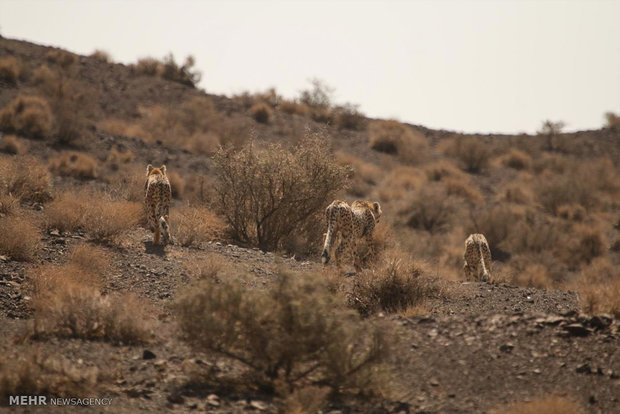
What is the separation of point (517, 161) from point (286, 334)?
3576 centimetres

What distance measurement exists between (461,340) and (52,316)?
461 centimetres

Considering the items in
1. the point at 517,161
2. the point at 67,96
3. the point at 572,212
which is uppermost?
the point at 67,96

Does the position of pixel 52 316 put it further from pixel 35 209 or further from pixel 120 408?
pixel 35 209

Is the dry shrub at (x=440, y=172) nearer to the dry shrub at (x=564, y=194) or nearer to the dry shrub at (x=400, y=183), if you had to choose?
the dry shrub at (x=400, y=183)

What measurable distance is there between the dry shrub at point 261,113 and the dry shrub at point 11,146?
1595 centimetres

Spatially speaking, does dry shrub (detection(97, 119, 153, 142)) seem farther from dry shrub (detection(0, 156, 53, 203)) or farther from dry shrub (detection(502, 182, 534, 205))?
dry shrub (detection(502, 182, 534, 205))

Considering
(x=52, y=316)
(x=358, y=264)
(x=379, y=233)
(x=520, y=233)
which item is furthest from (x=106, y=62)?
(x=52, y=316)

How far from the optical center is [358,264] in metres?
14.1

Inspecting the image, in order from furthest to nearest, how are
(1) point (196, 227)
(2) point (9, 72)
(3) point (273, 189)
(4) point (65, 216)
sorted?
(2) point (9, 72) < (3) point (273, 189) < (1) point (196, 227) < (4) point (65, 216)

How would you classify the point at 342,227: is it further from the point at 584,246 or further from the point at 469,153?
the point at 469,153

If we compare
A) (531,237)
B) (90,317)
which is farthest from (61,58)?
(90,317)

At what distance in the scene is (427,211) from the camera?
93.2 ft

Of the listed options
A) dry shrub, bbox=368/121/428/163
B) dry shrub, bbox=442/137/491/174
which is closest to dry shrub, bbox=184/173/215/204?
dry shrub, bbox=368/121/428/163

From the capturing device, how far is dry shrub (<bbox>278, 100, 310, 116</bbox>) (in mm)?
42188
